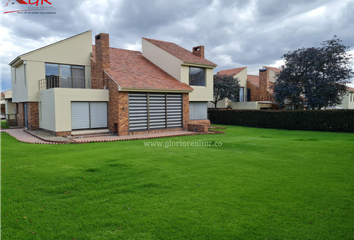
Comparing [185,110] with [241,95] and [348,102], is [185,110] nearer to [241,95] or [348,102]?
[241,95]

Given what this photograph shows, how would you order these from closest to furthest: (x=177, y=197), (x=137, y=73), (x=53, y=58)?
(x=177, y=197) → (x=53, y=58) → (x=137, y=73)

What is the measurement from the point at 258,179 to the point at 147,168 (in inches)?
124

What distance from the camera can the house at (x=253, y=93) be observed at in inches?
1281

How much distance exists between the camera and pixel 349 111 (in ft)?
61.4

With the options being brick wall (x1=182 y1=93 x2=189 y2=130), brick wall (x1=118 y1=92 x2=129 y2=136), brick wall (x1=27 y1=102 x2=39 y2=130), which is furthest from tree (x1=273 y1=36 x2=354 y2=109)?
brick wall (x1=27 y1=102 x2=39 y2=130)

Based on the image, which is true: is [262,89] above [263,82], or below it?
below

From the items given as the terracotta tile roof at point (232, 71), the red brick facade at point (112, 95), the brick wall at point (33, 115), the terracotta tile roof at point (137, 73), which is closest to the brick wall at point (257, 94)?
the terracotta tile roof at point (232, 71)

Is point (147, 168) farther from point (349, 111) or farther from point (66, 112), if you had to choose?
point (349, 111)

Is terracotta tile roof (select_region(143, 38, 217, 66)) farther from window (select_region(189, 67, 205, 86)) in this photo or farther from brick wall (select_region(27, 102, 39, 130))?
brick wall (select_region(27, 102, 39, 130))

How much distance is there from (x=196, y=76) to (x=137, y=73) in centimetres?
546

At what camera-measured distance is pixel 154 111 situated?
59.1 ft

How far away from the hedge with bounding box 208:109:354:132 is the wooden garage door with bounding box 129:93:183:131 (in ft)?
26.8

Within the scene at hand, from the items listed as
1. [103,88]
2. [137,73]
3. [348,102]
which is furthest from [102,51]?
[348,102]

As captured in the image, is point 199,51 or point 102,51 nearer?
point 102,51
